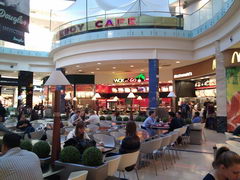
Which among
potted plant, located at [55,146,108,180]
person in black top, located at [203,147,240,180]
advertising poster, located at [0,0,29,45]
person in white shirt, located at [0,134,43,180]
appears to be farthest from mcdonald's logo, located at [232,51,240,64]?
person in white shirt, located at [0,134,43,180]

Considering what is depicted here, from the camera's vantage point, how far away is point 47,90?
2578 centimetres

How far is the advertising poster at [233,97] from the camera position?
1038cm

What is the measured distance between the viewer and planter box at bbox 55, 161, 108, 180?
3211 millimetres

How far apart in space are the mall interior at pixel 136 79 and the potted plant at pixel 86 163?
0.01 meters

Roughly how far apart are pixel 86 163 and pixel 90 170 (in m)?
0.17

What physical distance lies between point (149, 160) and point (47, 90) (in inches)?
838

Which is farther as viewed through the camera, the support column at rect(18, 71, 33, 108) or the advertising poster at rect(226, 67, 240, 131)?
the support column at rect(18, 71, 33, 108)

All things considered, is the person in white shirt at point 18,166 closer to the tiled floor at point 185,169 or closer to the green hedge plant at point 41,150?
the green hedge plant at point 41,150

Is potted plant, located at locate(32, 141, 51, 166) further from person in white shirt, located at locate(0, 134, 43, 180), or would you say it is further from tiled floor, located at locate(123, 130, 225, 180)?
tiled floor, located at locate(123, 130, 225, 180)

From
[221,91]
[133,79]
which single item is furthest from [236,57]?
[133,79]

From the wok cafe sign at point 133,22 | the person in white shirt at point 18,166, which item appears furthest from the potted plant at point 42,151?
the wok cafe sign at point 133,22

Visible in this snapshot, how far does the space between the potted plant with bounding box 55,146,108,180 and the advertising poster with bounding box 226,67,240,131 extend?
8.85 metres

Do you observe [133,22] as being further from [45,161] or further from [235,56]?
[45,161]

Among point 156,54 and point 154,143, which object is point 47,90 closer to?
point 156,54
